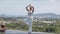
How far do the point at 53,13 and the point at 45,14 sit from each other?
14 cm

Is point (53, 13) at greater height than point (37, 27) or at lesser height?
greater

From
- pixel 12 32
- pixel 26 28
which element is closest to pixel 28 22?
pixel 26 28

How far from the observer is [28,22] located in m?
3.07

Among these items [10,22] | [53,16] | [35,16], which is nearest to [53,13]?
[53,16]

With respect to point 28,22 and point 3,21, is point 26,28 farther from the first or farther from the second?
point 3,21

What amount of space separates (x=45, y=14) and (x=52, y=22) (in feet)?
0.62

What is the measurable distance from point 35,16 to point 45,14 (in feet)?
0.61

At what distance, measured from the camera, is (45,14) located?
127 inches

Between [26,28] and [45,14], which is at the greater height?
[45,14]

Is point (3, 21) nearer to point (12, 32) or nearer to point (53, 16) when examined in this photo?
point (12, 32)

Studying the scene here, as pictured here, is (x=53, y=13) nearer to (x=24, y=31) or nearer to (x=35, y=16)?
(x=35, y=16)

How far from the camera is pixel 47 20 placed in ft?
10.5

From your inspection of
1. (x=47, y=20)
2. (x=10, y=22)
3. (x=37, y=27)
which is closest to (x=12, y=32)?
(x=10, y=22)

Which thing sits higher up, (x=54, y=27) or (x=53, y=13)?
(x=53, y=13)
